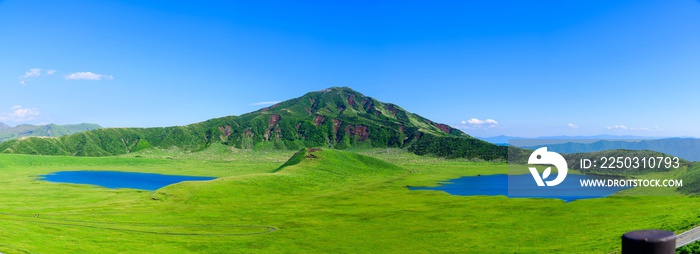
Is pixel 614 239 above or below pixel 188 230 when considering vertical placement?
above

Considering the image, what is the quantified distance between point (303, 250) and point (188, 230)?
35.5 metres

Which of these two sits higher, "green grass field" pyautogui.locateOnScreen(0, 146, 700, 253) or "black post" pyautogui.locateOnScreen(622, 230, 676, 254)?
"black post" pyautogui.locateOnScreen(622, 230, 676, 254)

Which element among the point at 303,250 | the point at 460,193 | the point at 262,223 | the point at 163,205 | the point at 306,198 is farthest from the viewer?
the point at 460,193

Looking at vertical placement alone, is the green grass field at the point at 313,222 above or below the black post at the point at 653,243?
below

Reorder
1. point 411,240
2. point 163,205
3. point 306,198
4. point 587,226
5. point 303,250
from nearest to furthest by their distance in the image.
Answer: point 303,250 → point 411,240 → point 587,226 → point 163,205 → point 306,198

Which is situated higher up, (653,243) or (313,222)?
(653,243)

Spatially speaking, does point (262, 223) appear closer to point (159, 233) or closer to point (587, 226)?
point (159, 233)

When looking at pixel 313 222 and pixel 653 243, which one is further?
pixel 313 222

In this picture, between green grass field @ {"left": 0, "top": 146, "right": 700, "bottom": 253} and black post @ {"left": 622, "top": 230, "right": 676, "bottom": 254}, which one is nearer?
black post @ {"left": 622, "top": 230, "right": 676, "bottom": 254}

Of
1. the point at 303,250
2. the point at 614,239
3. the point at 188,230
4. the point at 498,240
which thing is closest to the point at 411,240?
the point at 498,240

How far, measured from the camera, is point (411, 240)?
88.2m

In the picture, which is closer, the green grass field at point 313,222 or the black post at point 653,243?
the black post at point 653,243

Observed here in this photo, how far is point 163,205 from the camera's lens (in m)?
135

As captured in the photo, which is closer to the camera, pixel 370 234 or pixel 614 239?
pixel 614 239
